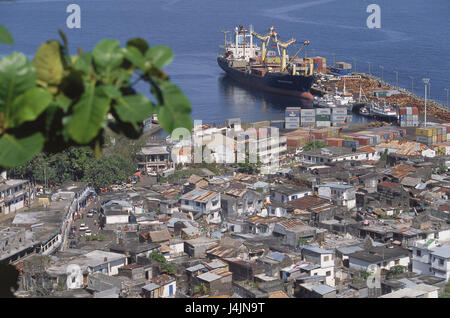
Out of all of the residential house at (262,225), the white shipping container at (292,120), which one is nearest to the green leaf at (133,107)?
the residential house at (262,225)

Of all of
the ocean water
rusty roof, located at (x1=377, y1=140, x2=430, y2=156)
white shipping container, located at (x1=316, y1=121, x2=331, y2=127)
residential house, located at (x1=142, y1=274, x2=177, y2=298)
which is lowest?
white shipping container, located at (x1=316, y1=121, x2=331, y2=127)

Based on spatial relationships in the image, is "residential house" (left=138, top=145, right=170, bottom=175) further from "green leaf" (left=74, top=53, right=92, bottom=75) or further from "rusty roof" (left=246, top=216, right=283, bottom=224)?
"green leaf" (left=74, top=53, right=92, bottom=75)

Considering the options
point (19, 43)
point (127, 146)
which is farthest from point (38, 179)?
point (19, 43)

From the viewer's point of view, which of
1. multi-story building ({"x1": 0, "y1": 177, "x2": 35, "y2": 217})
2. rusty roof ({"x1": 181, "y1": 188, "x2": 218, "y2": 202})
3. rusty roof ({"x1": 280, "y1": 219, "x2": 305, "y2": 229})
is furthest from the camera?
multi-story building ({"x1": 0, "y1": 177, "x2": 35, "y2": 217})

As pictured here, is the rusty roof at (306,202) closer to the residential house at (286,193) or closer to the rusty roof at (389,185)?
the residential house at (286,193)

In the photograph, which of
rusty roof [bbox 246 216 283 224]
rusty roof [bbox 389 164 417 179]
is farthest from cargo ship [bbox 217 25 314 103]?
rusty roof [bbox 246 216 283 224]

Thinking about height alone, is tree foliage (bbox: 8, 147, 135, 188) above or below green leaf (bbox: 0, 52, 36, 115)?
below
